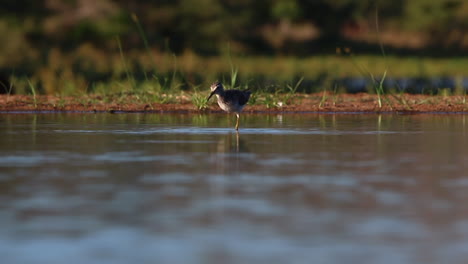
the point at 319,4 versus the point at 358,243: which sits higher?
the point at 319,4

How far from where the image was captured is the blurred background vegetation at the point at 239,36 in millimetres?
39500

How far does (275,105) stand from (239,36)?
141ft

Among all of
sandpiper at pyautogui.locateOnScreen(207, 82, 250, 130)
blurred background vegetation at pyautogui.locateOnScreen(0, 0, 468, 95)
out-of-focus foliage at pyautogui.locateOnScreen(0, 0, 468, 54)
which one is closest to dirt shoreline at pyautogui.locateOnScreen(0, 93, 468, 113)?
sandpiper at pyautogui.locateOnScreen(207, 82, 250, 130)

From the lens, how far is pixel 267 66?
162ft

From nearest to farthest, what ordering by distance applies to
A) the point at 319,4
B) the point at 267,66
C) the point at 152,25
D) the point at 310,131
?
the point at 310,131 → the point at 267,66 → the point at 152,25 → the point at 319,4

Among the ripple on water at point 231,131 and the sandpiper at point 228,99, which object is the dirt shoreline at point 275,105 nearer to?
the sandpiper at point 228,99

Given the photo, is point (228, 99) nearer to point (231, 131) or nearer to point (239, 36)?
point (231, 131)

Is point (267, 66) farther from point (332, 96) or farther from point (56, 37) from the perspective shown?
point (332, 96)

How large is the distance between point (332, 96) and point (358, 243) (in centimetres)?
1878

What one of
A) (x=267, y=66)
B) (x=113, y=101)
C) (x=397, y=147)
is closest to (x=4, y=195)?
(x=397, y=147)

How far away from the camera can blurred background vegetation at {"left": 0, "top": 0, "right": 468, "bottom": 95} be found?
1555 inches

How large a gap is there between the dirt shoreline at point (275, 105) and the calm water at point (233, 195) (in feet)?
17.5

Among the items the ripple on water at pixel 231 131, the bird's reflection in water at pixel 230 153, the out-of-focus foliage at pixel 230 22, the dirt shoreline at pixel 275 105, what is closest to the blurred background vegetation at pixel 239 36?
the out-of-focus foliage at pixel 230 22

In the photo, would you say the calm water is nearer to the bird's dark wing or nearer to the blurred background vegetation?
the bird's dark wing
